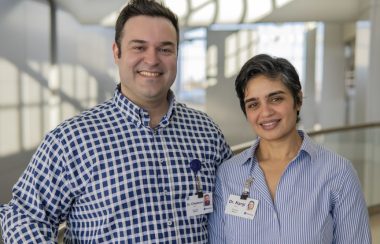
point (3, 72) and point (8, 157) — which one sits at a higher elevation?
point (3, 72)

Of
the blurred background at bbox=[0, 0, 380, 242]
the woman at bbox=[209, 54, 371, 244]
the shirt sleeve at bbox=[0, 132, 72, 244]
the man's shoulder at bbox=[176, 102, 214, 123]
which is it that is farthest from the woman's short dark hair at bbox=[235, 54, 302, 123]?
the blurred background at bbox=[0, 0, 380, 242]

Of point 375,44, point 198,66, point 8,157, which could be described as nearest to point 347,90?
point 198,66

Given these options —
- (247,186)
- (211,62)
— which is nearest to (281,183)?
(247,186)

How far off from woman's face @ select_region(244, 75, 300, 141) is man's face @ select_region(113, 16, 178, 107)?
0.42 meters

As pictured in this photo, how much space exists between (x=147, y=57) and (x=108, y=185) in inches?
23.8

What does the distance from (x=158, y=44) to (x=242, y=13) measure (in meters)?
9.22

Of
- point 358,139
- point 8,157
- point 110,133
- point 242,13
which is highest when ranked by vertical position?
point 242,13

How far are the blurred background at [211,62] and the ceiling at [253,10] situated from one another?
2 centimetres

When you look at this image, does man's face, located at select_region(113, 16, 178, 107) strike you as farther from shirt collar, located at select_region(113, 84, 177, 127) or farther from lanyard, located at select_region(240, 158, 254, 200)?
lanyard, located at select_region(240, 158, 254, 200)

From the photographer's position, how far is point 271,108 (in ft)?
7.21

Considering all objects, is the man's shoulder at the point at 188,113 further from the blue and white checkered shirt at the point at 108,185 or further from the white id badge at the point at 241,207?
the white id badge at the point at 241,207

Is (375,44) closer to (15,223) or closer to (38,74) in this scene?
(38,74)

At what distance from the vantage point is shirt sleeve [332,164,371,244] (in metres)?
2.11

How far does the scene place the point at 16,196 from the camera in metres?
1.97
